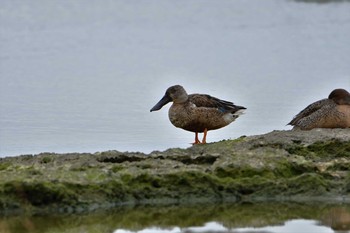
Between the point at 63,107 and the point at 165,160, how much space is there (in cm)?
503

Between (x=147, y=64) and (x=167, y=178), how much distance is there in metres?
9.24

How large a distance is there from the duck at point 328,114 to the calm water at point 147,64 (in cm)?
94

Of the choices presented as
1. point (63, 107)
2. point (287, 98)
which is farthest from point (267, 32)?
point (63, 107)

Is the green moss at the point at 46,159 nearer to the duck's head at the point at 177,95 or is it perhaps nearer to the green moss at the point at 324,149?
the green moss at the point at 324,149

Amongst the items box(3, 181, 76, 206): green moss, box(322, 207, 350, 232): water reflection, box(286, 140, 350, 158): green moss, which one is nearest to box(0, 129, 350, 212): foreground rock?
box(3, 181, 76, 206): green moss

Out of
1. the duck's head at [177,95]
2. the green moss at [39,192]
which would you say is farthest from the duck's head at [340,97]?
the green moss at [39,192]

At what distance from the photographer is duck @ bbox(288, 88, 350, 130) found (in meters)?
10.8

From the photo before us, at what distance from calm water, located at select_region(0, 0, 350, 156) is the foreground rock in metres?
2.30

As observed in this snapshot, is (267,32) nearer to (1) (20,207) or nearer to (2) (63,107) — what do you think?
(2) (63,107)

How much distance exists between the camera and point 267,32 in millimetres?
20609

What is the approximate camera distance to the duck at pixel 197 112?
10859 millimetres

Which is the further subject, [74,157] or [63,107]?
[63,107]

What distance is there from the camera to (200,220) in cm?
748

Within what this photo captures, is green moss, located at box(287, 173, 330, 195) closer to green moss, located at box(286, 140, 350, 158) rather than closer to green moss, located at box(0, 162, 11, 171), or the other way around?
green moss, located at box(286, 140, 350, 158)
